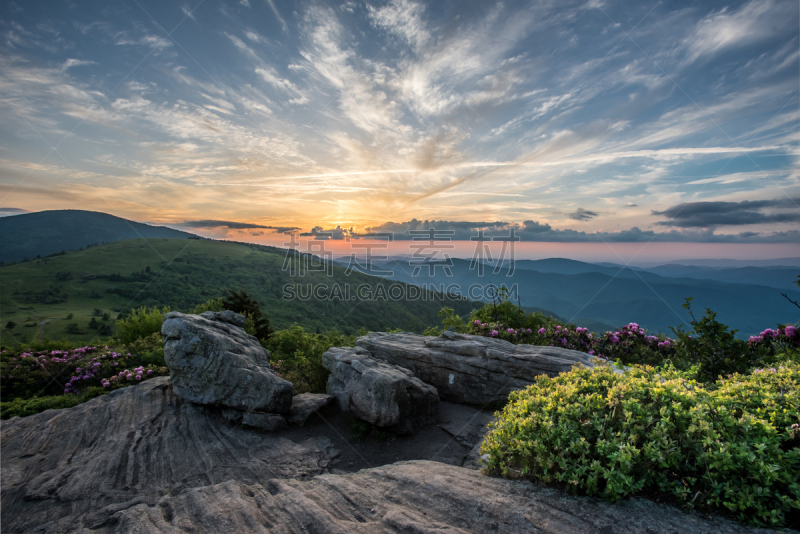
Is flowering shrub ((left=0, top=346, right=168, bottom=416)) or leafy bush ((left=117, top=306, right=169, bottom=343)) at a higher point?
leafy bush ((left=117, top=306, right=169, bottom=343))

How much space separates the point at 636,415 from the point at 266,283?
4360 inches

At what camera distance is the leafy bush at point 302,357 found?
36.9ft

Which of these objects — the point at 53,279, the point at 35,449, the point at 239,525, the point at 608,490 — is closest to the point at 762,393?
the point at 608,490

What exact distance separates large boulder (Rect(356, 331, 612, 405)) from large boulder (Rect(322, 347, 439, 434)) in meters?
0.98

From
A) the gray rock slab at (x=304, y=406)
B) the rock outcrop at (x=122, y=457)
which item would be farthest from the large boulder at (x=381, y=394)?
the rock outcrop at (x=122, y=457)

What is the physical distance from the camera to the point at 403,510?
13.3 ft

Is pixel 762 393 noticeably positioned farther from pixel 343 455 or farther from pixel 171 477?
pixel 171 477

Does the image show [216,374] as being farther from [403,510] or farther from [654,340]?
[654,340]

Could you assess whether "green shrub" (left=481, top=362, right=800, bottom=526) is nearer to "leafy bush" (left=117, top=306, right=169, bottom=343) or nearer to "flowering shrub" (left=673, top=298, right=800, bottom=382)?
"flowering shrub" (left=673, top=298, right=800, bottom=382)

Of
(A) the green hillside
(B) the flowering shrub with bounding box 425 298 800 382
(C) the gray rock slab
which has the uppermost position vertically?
(B) the flowering shrub with bounding box 425 298 800 382

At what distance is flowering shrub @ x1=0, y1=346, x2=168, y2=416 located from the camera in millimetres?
12148

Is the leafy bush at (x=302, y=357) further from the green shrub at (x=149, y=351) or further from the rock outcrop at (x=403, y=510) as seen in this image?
the rock outcrop at (x=403, y=510)

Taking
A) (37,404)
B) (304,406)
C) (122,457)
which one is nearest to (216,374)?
(122,457)

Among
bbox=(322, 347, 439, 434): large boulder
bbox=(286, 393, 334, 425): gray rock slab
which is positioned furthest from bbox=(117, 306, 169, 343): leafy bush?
bbox=(322, 347, 439, 434): large boulder
